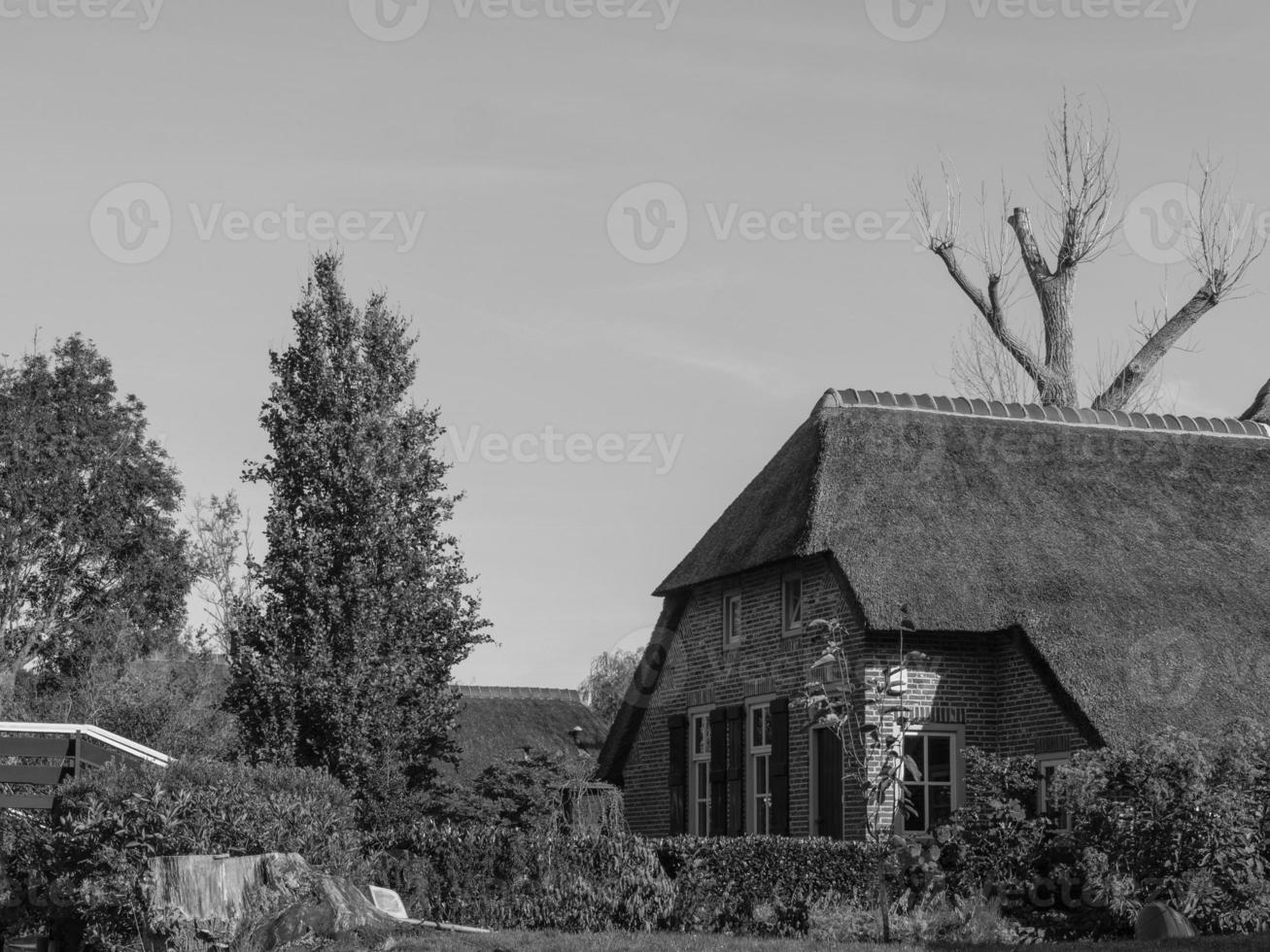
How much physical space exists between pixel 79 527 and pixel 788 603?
24522 millimetres

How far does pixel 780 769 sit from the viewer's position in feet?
76.4

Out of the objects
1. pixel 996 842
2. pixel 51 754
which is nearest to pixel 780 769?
pixel 996 842

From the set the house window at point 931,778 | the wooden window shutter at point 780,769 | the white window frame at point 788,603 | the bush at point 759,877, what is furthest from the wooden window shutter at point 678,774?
the bush at point 759,877

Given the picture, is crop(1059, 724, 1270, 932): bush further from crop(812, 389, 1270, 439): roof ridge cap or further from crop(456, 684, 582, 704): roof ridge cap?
crop(456, 684, 582, 704): roof ridge cap

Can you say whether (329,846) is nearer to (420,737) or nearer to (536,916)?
(536,916)

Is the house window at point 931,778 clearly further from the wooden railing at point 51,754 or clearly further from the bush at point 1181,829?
the wooden railing at point 51,754

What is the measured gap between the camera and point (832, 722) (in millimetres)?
20969

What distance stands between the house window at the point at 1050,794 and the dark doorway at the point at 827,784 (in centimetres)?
273

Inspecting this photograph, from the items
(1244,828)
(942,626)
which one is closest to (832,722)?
(942,626)

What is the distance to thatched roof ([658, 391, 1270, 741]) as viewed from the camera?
21016mm

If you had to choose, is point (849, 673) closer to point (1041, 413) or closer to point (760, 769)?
point (760, 769)

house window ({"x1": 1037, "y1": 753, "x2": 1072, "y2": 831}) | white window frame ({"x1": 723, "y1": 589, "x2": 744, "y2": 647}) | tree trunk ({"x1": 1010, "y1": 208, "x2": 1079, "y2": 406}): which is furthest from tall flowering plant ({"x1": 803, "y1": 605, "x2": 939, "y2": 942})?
tree trunk ({"x1": 1010, "y1": 208, "x2": 1079, "y2": 406})

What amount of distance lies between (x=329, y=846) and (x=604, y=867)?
115 inches

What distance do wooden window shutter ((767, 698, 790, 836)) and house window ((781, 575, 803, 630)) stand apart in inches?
46.8
